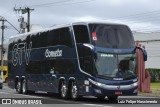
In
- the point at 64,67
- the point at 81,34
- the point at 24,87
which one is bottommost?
the point at 24,87

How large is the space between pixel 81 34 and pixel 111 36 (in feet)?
4.79

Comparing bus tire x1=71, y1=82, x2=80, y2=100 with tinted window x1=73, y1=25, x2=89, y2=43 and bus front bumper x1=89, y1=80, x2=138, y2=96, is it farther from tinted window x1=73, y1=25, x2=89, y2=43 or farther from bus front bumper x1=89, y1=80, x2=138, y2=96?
tinted window x1=73, y1=25, x2=89, y2=43

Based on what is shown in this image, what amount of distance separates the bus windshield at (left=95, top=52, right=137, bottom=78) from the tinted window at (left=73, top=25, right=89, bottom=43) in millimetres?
1130

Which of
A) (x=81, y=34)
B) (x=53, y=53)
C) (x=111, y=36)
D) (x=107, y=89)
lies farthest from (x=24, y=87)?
(x=107, y=89)

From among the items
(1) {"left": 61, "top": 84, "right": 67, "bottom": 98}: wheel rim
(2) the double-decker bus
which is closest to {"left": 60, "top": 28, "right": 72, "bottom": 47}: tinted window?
(2) the double-decker bus

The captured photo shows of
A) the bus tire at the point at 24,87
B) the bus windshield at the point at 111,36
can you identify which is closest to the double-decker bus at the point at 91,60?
the bus windshield at the point at 111,36

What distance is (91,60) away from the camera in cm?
2381

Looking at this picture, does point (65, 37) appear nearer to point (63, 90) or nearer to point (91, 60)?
point (63, 90)

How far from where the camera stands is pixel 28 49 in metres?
32.2

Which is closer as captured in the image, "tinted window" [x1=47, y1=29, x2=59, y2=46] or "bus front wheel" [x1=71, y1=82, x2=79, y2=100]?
"bus front wheel" [x1=71, y1=82, x2=79, y2=100]

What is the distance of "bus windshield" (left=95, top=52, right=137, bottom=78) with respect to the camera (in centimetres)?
2370

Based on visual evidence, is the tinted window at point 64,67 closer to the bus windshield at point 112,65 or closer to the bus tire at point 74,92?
the bus tire at point 74,92

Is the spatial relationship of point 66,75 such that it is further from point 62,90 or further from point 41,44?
point 41,44

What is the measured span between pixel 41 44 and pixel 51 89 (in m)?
2.92
